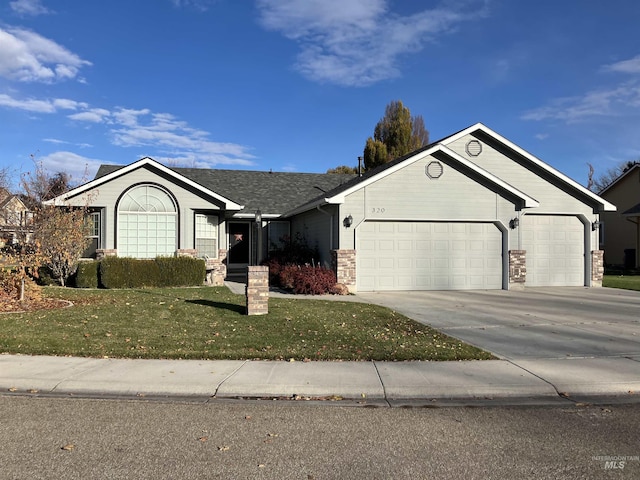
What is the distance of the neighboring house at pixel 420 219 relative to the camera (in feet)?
51.4

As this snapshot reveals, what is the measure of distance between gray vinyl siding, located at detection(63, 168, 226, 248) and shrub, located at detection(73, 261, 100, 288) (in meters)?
1.77

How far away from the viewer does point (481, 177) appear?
16.2 meters

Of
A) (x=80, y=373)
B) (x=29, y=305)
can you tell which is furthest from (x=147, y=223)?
(x=80, y=373)

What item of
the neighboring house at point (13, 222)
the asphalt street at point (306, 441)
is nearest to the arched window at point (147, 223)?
the neighboring house at point (13, 222)

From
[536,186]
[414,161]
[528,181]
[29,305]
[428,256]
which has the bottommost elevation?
[29,305]

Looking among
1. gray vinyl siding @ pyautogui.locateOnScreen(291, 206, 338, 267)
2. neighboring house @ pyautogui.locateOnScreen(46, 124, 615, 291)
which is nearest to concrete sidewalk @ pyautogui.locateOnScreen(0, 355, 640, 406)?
neighboring house @ pyautogui.locateOnScreen(46, 124, 615, 291)

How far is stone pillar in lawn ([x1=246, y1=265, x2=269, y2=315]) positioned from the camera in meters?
9.80

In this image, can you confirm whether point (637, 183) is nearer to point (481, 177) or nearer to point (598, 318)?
point (481, 177)

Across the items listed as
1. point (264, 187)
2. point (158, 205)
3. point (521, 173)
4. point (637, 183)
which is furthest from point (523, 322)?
point (637, 183)

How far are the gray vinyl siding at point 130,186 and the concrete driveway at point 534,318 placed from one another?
7.22 meters

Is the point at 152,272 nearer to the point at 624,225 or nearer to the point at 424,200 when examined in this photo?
the point at 424,200

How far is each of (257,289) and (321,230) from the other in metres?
7.63

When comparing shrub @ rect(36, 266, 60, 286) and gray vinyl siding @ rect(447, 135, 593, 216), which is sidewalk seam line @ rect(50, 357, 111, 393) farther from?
gray vinyl siding @ rect(447, 135, 593, 216)

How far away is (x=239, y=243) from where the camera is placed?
21953 millimetres
